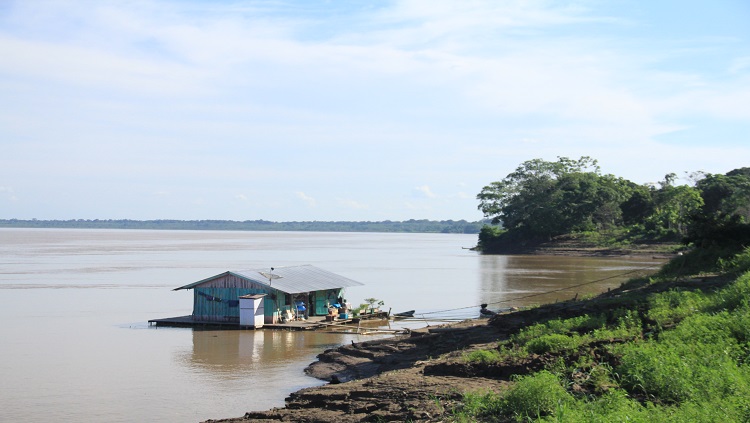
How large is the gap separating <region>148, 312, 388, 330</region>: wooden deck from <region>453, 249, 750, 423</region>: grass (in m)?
13.8

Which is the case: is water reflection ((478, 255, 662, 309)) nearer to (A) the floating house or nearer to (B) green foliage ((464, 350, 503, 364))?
(A) the floating house

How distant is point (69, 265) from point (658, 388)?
7175cm

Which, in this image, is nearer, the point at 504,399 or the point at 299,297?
the point at 504,399

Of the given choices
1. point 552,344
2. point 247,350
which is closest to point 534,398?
point 552,344

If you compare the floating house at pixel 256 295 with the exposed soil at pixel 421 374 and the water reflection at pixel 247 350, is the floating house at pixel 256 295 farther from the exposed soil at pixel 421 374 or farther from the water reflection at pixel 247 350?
the exposed soil at pixel 421 374

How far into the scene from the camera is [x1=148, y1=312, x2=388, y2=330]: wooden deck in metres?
30.9

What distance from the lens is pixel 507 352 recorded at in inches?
647

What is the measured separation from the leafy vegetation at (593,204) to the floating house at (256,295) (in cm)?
4863

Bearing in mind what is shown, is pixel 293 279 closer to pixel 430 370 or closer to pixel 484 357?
pixel 430 370

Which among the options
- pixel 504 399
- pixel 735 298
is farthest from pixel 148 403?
pixel 735 298

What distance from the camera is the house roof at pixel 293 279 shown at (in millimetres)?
31781

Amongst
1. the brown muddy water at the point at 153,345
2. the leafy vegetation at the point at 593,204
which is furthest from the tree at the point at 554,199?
the brown muddy water at the point at 153,345

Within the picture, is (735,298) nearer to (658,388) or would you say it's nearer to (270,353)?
(658,388)

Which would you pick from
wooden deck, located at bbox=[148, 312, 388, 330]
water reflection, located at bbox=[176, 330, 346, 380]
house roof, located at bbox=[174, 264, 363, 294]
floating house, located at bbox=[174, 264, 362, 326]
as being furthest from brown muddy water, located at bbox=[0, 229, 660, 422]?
house roof, located at bbox=[174, 264, 363, 294]
